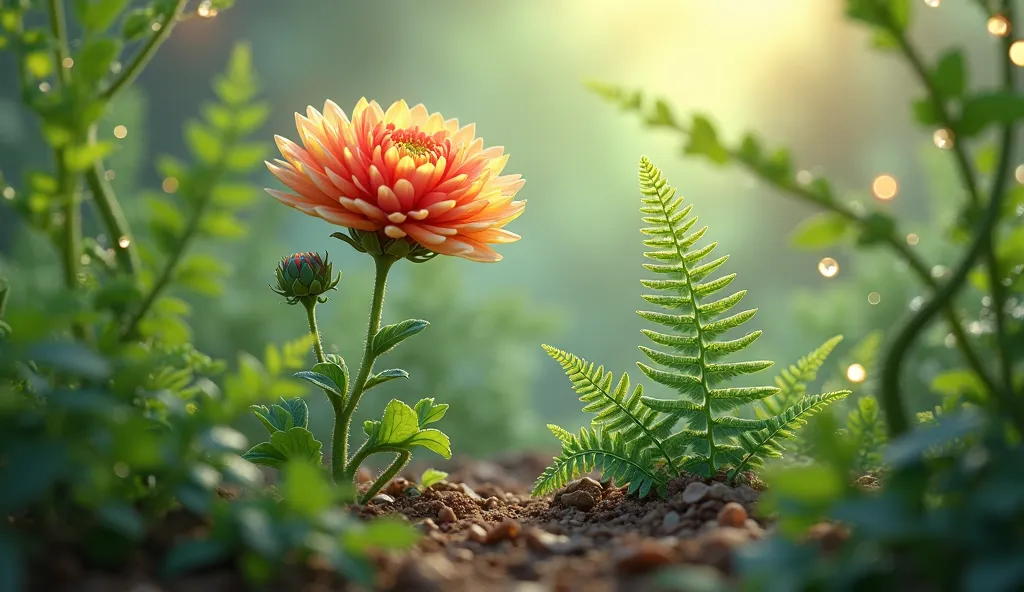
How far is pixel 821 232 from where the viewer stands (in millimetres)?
728

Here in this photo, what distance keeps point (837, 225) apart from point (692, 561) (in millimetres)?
338

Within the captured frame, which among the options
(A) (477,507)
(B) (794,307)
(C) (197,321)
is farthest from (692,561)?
(C) (197,321)

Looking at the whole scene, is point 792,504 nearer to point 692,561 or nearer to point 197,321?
point 692,561

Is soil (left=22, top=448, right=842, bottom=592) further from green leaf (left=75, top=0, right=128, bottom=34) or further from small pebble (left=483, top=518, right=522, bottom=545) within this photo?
green leaf (left=75, top=0, right=128, bottom=34)

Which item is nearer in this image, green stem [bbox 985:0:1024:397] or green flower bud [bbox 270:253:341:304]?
green stem [bbox 985:0:1024:397]

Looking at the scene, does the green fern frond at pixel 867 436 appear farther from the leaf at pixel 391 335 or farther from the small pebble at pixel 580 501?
the leaf at pixel 391 335

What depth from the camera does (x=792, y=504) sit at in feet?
2.19

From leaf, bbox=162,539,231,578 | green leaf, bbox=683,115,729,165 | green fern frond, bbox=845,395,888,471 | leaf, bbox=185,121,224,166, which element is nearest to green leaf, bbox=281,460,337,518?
leaf, bbox=162,539,231,578

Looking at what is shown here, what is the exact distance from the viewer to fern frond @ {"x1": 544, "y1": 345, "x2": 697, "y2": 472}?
1.15m

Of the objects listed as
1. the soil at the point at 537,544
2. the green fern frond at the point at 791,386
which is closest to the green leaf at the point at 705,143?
the soil at the point at 537,544

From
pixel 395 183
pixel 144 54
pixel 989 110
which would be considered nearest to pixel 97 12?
pixel 144 54

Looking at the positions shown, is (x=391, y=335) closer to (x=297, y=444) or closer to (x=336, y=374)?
(x=336, y=374)

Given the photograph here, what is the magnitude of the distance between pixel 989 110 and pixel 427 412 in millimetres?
815

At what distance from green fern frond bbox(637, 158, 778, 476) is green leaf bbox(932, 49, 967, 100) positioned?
43cm
